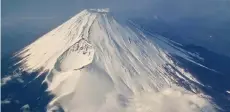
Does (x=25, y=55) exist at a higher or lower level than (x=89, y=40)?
higher

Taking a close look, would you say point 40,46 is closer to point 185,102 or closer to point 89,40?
point 89,40

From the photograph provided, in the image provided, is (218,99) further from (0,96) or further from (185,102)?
(0,96)

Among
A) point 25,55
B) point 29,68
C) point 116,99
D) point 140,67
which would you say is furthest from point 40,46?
point 116,99

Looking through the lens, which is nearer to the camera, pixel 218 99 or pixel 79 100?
pixel 79 100

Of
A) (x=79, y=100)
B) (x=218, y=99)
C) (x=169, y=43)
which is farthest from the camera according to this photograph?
(x=169, y=43)

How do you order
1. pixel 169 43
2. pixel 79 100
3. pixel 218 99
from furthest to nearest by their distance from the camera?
pixel 169 43
pixel 218 99
pixel 79 100

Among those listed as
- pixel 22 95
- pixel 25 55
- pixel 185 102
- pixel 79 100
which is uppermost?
pixel 25 55

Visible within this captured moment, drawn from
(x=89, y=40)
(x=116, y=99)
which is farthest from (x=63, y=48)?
(x=116, y=99)
